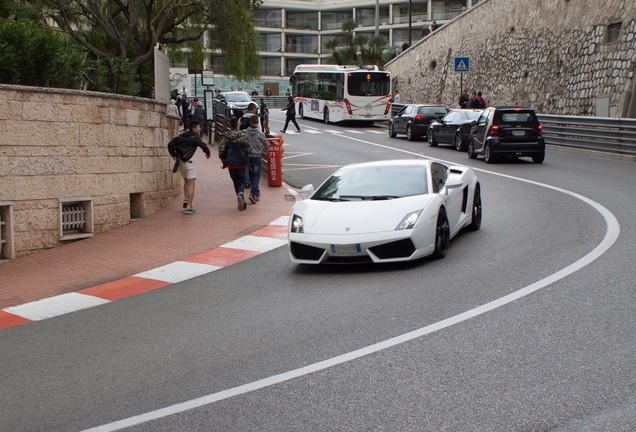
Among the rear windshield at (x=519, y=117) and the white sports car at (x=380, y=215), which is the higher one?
the rear windshield at (x=519, y=117)

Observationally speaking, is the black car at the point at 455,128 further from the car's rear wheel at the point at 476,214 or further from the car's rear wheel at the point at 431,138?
the car's rear wheel at the point at 476,214

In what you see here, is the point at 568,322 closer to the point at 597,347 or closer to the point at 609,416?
the point at 597,347

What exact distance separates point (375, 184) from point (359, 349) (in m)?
4.47

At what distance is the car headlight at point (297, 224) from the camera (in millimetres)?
9633

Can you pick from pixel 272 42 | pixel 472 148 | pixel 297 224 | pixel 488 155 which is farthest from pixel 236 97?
pixel 272 42

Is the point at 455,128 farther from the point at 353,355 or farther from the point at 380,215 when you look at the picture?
the point at 353,355

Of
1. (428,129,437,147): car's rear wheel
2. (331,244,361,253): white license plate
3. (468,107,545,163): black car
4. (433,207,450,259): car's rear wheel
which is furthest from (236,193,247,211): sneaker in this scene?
(428,129,437,147): car's rear wheel

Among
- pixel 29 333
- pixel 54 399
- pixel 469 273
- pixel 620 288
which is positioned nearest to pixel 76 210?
pixel 29 333

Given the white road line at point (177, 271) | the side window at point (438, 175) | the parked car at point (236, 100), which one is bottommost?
the white road line at point (177, 271)

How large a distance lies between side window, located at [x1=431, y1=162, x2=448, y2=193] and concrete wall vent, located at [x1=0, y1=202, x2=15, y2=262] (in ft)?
20.7

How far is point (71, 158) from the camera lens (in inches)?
501

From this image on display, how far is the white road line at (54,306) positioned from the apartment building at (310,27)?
254ft

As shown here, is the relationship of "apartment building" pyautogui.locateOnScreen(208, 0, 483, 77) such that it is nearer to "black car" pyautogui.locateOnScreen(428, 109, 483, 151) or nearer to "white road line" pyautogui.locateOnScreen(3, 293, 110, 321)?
"black car" pyautogui.locateOnScreen(428, 109, 483, 151)

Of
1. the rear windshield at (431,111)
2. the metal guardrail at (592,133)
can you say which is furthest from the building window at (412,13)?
the metal guardrail at (592,133)
